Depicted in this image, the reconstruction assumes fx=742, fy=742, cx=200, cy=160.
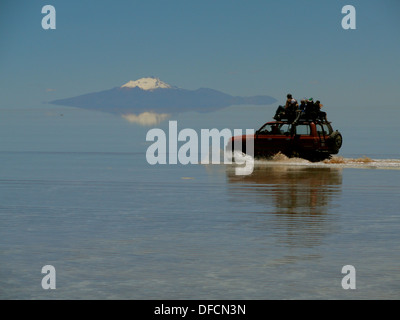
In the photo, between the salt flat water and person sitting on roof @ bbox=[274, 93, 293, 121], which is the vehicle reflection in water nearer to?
the salt flat water

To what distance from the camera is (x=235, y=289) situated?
28.6ft

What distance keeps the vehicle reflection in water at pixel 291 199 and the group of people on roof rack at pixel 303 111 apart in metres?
2.79

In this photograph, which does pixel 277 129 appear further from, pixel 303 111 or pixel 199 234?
pixel 199 234

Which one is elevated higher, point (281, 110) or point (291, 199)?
point (281, 110)

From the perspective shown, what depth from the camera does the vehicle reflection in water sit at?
12.4 m

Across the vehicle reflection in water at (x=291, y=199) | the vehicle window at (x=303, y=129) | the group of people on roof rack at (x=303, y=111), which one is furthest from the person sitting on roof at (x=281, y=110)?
the vehicle reflection in water at (x=291, y=199)

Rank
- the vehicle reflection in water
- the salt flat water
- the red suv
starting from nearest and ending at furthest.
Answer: the salt flat water < the vehicle reflection in water < the red suv

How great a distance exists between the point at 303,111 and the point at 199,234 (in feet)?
53.2

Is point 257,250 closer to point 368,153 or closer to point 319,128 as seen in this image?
point 319,128

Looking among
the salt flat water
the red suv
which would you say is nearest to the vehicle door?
the red suv

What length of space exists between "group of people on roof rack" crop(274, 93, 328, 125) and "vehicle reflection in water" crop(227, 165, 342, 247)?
279 centimetres

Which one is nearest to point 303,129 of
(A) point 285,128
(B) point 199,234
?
(A) point 285,128

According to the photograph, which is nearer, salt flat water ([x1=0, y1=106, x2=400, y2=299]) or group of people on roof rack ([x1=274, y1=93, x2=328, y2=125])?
salt flat water ([x1=0, y1=106, x2=400, y2=299])

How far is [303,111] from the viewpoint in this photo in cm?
2756
